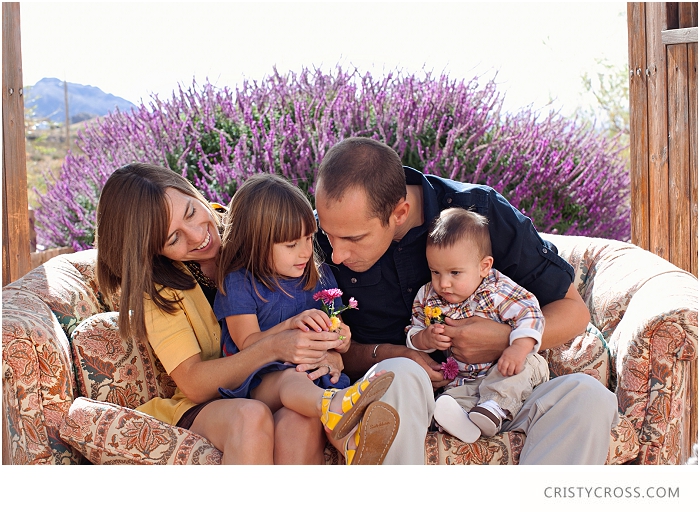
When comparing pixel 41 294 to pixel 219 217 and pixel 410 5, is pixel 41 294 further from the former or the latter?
pixel 410 5

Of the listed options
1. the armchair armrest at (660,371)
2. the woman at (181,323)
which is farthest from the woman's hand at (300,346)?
the armchair armrest at (660,371)

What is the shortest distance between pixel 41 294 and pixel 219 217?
0.71 meters

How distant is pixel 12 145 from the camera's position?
9.91ft

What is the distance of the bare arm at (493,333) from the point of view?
7.80 feet

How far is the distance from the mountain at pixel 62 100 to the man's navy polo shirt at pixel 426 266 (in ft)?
23.9

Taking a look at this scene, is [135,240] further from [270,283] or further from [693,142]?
[693,142]

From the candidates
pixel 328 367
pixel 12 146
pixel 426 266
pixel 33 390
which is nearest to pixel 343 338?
pixel 328 367

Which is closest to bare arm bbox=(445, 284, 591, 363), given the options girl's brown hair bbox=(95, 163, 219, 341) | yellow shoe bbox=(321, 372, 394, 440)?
yellow shoe bbox=(321, 372, 394, 440)

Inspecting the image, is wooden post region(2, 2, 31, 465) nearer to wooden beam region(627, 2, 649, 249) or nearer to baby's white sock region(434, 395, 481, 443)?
baby's white sock region(434, 395, 481, 443)

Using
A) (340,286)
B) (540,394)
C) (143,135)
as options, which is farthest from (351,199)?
(143,135)

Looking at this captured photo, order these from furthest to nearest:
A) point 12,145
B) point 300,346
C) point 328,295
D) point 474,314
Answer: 1. point 12,145
2. point 474,314
3. point 328,295
4. point 300,346

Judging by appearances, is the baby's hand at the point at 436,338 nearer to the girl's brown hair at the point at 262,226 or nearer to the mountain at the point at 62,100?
the girl's brown hair at the point at 262,226

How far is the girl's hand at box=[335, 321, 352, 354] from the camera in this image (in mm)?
2370

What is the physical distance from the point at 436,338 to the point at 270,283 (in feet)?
2.02
